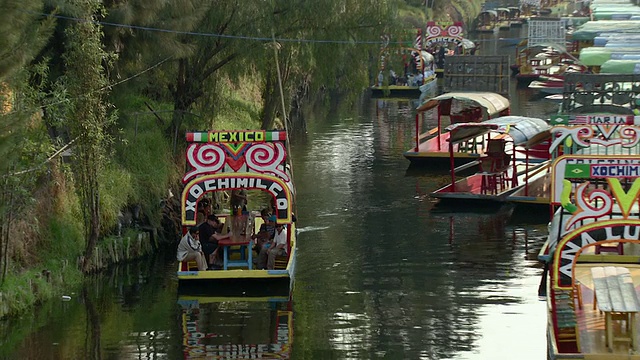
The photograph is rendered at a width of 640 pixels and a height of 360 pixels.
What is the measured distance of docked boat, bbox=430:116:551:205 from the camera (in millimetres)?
32844

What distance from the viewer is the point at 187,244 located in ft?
75.2

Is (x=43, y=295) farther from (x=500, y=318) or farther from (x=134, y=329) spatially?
(x=500, y=318)

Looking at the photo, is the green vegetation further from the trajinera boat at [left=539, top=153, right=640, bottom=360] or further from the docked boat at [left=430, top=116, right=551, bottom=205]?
the trajinera boat at [left=539, top=153, right=640, bottom=360]

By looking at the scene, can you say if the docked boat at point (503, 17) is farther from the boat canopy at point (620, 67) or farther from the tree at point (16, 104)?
the tree at point (16, 104)

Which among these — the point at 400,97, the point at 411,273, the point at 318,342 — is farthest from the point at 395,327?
the point at 400,97

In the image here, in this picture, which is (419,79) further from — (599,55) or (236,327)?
(236,327)

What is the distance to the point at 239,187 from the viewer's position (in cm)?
2306

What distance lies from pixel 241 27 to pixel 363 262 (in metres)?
7.79

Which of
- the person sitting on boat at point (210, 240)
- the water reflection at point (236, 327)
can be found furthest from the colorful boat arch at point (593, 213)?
the person sitting on boat at point (210, 240)

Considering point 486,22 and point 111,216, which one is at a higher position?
point 486,22

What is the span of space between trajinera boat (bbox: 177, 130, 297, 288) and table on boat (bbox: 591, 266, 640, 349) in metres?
7.57

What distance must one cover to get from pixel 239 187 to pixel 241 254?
4.95ft

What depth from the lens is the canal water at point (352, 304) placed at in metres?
19.7

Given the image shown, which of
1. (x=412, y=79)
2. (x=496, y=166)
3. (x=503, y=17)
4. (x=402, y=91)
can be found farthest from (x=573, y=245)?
(x=503, y=17)
